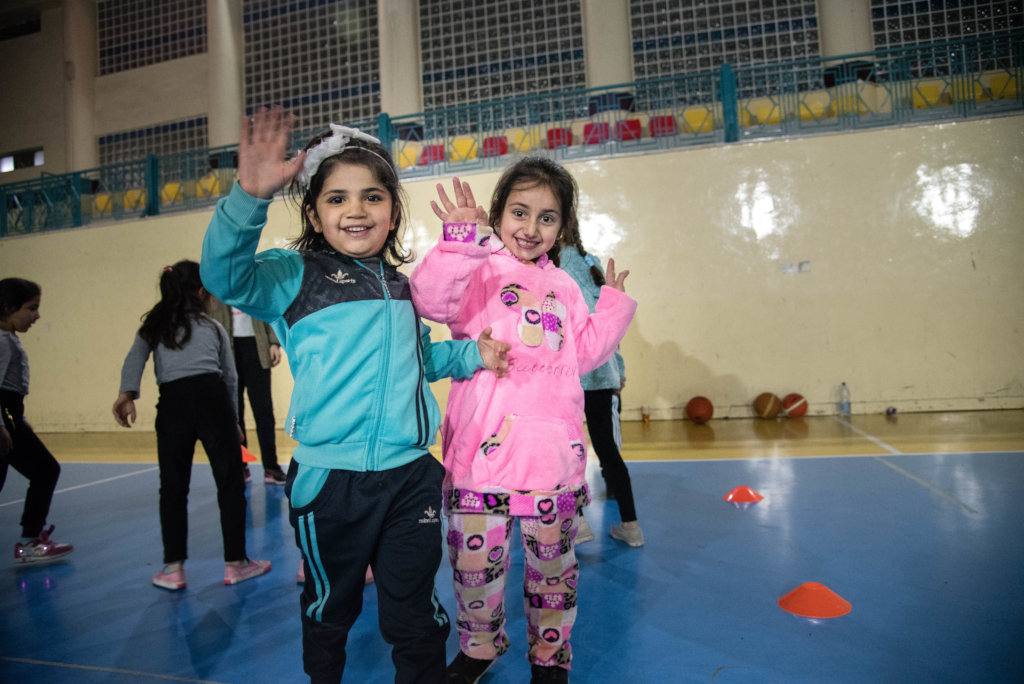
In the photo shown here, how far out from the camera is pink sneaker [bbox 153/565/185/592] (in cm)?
279

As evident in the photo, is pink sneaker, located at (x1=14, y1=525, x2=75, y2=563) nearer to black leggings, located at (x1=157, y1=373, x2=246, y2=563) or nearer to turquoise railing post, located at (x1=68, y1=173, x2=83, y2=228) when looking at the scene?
black leggings, located at (x1=157, y1=373, x2=246, y2=563)

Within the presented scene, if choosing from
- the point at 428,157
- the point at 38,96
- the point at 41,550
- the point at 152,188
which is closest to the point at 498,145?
the point at 428,157

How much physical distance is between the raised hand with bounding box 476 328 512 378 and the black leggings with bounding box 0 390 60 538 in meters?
3.01

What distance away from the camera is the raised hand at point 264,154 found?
134cm

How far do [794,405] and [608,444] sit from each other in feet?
15.3

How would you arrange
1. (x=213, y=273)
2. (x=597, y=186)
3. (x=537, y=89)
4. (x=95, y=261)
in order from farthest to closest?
1. (x=537, y=89)
2. (x=95, y=261)
3. (x=597, y=186)
4. (x=213, y=273)

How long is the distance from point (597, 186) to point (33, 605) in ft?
21.4

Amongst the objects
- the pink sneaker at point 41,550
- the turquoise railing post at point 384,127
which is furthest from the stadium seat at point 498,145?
the pink sneaker at point 41,550

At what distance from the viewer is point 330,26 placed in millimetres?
12805

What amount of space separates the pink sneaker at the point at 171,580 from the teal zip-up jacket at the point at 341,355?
1.78 meters

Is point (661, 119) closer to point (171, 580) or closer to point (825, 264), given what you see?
point (825, 264)

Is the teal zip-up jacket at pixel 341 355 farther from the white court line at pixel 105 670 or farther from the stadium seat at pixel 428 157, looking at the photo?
the stadium seat at pixel 428 157

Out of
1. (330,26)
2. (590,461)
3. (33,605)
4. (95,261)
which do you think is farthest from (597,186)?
(330,26)

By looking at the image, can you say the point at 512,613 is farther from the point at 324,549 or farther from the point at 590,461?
the point at 590,461
